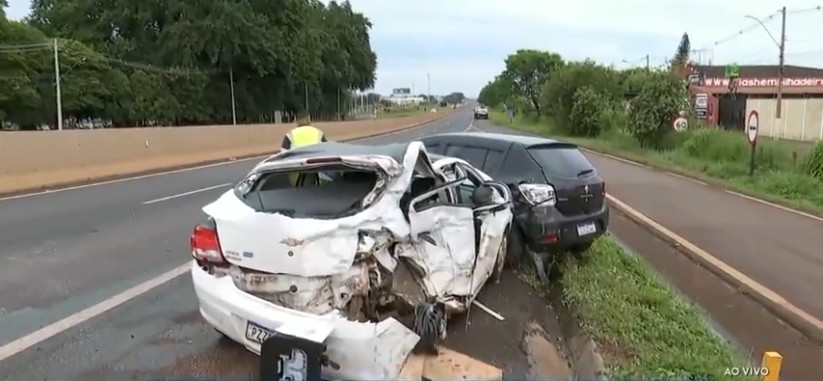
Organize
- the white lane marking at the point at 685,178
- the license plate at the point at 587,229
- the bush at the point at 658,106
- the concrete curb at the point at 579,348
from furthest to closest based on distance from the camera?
the bush at the point at 658,106
the white lane marking at the point at 685,178
the license plate at the point at 587,229
the concrete curb at the point at 579,348

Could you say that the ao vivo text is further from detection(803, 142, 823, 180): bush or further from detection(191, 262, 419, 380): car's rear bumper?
detection(803, 142, 823, 180): bush

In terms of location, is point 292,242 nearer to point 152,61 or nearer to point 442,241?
point 442,241

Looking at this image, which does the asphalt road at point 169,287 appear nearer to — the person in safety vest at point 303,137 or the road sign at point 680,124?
the person in safety vest at point 303,137

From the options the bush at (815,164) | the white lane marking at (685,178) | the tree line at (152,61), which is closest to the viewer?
the bush at (815,164)

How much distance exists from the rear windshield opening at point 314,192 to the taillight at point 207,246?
12.7 inches

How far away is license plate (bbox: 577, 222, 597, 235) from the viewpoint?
843cm

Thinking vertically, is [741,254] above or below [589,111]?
below

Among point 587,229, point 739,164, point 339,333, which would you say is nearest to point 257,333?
point 339,333

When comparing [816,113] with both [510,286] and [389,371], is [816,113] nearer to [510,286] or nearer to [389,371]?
[510,286]

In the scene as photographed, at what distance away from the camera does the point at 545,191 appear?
322 inches

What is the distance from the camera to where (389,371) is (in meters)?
4.60

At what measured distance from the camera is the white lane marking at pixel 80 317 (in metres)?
5.52

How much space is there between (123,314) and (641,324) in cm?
424

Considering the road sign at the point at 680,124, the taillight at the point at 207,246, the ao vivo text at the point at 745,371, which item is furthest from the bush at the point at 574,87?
the taillight at the point at 207,246
